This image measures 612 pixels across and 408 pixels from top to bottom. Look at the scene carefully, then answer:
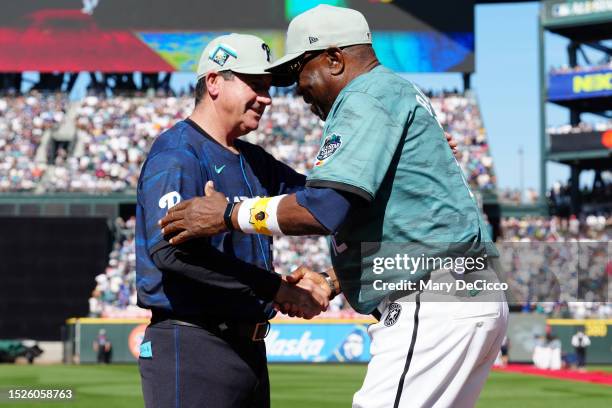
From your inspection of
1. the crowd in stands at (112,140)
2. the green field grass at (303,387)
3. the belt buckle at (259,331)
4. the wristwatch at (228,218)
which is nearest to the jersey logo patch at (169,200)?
the wristwatch at (228,218)

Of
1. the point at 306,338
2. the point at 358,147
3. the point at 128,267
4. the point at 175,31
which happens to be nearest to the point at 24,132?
the point at 175,31

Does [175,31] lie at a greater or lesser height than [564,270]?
greater

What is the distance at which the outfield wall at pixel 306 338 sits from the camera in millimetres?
31312

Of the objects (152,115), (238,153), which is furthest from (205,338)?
(152,115)

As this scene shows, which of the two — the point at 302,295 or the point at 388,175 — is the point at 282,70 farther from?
the point at 302,295

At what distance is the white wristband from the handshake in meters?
0.81

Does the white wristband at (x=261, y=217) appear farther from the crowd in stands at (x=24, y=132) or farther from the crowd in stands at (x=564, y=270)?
the crowd in stands at (x=24, y=132)

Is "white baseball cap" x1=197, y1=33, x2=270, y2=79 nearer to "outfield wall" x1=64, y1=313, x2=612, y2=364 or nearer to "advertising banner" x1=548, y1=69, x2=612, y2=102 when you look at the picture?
"outfield wall" x1=64, y1=313, x2=612, y2=364

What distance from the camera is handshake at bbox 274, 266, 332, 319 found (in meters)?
4.93

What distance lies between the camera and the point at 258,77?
16.9 feet

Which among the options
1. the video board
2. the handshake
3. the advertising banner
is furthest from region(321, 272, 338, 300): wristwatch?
the advertising banner

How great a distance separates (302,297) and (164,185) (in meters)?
0.91

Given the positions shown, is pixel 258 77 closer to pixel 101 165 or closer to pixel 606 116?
pixel 101 165

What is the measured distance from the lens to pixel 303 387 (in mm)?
→ 21500
